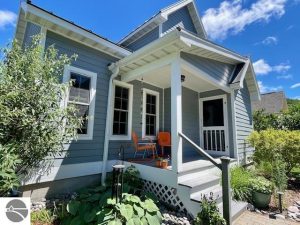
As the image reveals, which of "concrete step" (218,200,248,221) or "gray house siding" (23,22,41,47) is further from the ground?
"gray house siding" (23,22,41,47)

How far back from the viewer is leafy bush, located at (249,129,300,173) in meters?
6.21

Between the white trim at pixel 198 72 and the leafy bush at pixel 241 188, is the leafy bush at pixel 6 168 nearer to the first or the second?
the white trim at pixel 198 72

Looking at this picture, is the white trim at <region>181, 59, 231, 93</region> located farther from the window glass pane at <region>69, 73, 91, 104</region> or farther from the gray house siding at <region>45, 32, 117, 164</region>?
the window glass pane at <region>69, 73, 91, 104</region>

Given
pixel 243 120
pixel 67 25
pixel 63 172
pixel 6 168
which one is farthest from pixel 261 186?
pixel 67 25

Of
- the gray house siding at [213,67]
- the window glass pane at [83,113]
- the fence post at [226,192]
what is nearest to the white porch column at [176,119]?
the gray house siding at [213,67]

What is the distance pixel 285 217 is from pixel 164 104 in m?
4.87

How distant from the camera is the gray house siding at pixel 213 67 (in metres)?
4.76

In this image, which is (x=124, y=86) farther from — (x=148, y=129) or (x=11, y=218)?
(x=11, y=218)

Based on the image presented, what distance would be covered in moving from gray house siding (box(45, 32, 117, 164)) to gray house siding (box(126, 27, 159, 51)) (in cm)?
298

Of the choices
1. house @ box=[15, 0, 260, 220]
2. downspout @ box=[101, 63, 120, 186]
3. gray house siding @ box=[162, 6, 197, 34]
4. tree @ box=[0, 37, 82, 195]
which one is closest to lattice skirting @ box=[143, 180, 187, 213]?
house @ box=[15, 0, 260, 220]

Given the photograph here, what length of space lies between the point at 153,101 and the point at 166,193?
148 inches

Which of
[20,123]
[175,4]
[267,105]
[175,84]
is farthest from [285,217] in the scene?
[267,105]

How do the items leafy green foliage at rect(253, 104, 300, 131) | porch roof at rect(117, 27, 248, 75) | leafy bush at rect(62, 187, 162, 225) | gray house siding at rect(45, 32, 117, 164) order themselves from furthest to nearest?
leafy green foliage at rect(253, 104, 300, 131) → gray house siding at rect(45, 32, 117, 164) → porch roof at rect(117, 27, 248, 75) → leafy bush at rect(62, 187, 162, 225)

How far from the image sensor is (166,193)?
13.6ft
